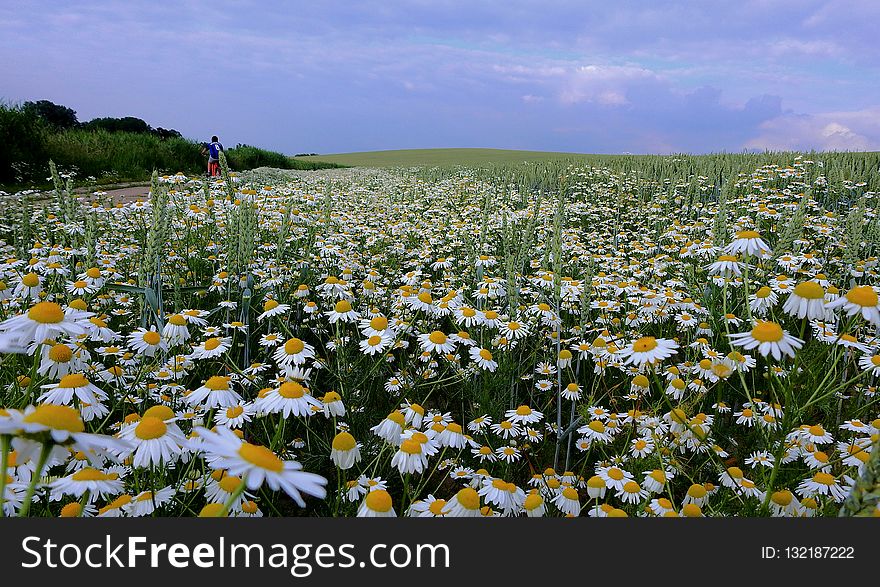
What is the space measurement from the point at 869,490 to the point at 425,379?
2431 mm

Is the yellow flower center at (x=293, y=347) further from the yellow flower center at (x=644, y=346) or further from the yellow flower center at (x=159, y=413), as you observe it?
the yellow flower center at (x=644, y=346)

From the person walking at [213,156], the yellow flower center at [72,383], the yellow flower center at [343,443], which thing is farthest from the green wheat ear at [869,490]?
the person walking at [213,156]

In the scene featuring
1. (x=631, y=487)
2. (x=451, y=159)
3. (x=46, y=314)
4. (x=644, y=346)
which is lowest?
(x=631, y=487)

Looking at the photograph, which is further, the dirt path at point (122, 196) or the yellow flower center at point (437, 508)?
the dirt path at point (122, 196)

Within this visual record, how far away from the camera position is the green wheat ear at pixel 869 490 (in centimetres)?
100

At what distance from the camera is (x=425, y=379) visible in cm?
326

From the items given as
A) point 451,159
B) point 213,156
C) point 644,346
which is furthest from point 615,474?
point 451,159

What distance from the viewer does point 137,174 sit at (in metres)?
15.8

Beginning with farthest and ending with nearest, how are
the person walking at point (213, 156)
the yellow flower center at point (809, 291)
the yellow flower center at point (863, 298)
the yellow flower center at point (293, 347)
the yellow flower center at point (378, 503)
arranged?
the person walking at point (213, 156) → the yellow flower center at point (293, 347) → the yellow flower center at point (809, 291) → the yellow flower center at point (863, 298) → the yellow flower center at point (378, 503)

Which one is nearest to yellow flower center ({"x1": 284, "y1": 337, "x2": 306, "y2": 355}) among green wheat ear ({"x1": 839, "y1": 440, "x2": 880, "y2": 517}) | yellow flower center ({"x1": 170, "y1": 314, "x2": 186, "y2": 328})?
yellow flower center ({"x1": 170, "y1": 314, "x2": 186, "y2": 328})

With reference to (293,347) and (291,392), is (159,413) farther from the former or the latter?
(293,347)

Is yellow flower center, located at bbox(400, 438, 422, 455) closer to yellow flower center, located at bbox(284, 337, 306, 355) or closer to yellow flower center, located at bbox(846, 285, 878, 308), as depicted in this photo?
yellow flower center, located at bbox(284, 337, 306, 355)

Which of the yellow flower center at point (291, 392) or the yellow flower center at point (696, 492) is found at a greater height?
the yellow flower center at point (291, 392)
